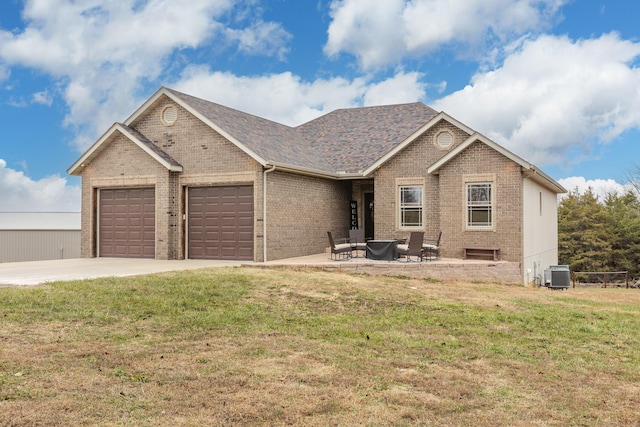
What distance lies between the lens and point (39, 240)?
1480 inches

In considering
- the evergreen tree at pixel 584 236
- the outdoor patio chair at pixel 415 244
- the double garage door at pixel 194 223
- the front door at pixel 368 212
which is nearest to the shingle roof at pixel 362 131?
the front door at pixel 368 212

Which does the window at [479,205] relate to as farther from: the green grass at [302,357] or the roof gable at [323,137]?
the green grass at [302,357]

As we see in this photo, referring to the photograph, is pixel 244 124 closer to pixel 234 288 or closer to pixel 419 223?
pixel 419 223

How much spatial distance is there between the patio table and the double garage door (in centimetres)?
407

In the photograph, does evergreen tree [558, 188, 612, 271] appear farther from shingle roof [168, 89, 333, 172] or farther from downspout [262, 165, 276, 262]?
downspout [262, 165, 276, 262]

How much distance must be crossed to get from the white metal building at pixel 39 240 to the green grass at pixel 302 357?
25774mm

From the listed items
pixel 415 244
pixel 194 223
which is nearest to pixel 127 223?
pixel 194 223

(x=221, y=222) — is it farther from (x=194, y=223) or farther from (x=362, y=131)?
(x=362, y=131)

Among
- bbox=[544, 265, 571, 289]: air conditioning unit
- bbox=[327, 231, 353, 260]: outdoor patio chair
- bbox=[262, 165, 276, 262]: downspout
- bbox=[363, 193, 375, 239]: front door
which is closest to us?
bbox=[327, 231, 353, 260]: outdoor patio chair

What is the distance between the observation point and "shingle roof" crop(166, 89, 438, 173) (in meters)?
21.7

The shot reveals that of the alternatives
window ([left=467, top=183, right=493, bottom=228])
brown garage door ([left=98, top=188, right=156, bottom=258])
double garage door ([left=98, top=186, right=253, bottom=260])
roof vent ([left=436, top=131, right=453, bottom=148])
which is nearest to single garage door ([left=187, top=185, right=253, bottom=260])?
double garage door ([left=98, top=186, right=253, bottom=260])

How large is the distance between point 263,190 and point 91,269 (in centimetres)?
581

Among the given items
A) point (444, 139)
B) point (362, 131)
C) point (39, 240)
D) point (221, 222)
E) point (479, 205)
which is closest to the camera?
point (479, 205)

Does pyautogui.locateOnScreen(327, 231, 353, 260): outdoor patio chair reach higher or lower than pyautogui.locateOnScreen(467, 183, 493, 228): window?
lower
